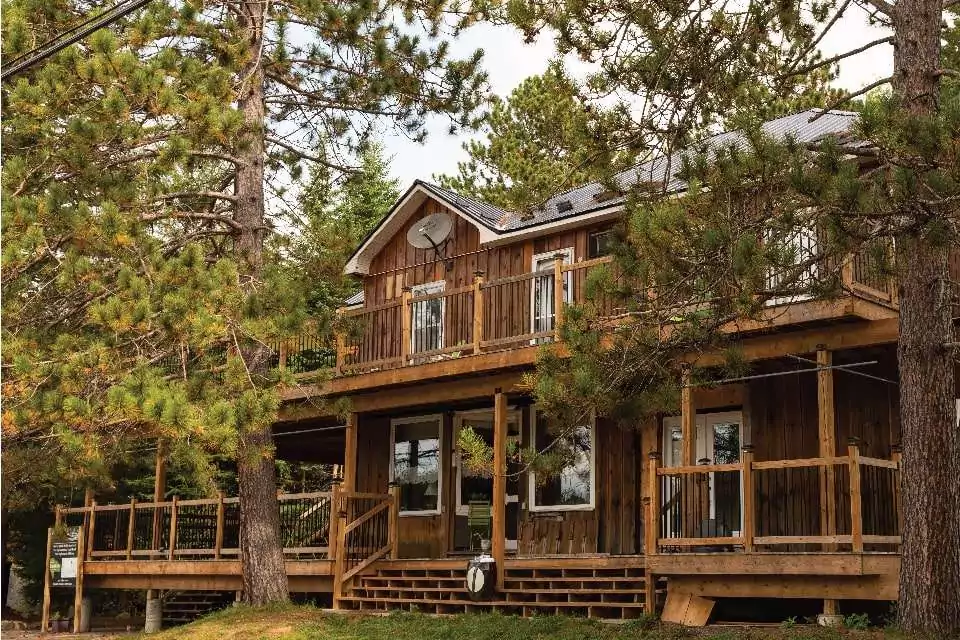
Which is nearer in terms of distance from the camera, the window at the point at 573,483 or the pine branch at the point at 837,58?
the pine branch at the point at 837,58

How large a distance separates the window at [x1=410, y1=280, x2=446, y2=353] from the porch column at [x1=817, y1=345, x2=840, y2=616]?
19.6ft

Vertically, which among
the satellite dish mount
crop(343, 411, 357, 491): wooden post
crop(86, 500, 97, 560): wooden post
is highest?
the satellite dish mount

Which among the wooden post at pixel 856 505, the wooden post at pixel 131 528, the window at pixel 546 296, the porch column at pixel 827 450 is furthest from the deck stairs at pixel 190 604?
the wooden post at pixel 856 505

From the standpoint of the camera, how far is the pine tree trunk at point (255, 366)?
18.1 m

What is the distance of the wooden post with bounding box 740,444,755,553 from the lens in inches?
529

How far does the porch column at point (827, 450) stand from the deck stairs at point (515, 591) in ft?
7.12

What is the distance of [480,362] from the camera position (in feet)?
55.7

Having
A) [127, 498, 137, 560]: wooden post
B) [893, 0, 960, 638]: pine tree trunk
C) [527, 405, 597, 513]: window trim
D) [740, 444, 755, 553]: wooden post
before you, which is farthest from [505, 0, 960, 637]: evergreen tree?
[127, 498, 137, 560]: wooden post

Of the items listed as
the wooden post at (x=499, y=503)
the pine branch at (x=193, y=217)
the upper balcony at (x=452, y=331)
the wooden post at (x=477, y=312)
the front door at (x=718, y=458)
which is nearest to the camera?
the front door at (x=718, y=458)

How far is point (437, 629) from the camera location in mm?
14570

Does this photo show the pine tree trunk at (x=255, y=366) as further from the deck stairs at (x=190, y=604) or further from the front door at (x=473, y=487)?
the deck stairs at (x=190, y=604)

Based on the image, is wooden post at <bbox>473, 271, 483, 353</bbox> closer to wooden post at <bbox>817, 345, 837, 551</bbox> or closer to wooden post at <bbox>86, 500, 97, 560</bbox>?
wooden post at <bbox>817, 345, 837, 551</bbox>

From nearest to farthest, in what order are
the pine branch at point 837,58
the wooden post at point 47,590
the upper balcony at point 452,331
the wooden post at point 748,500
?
1. the pine branch at point 837,58
2. the wooden post at point 748,500
3. the upper balcony at point 452,331
4. the wooden post at point 47,590

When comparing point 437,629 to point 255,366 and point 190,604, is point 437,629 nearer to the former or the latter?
point 255,366
